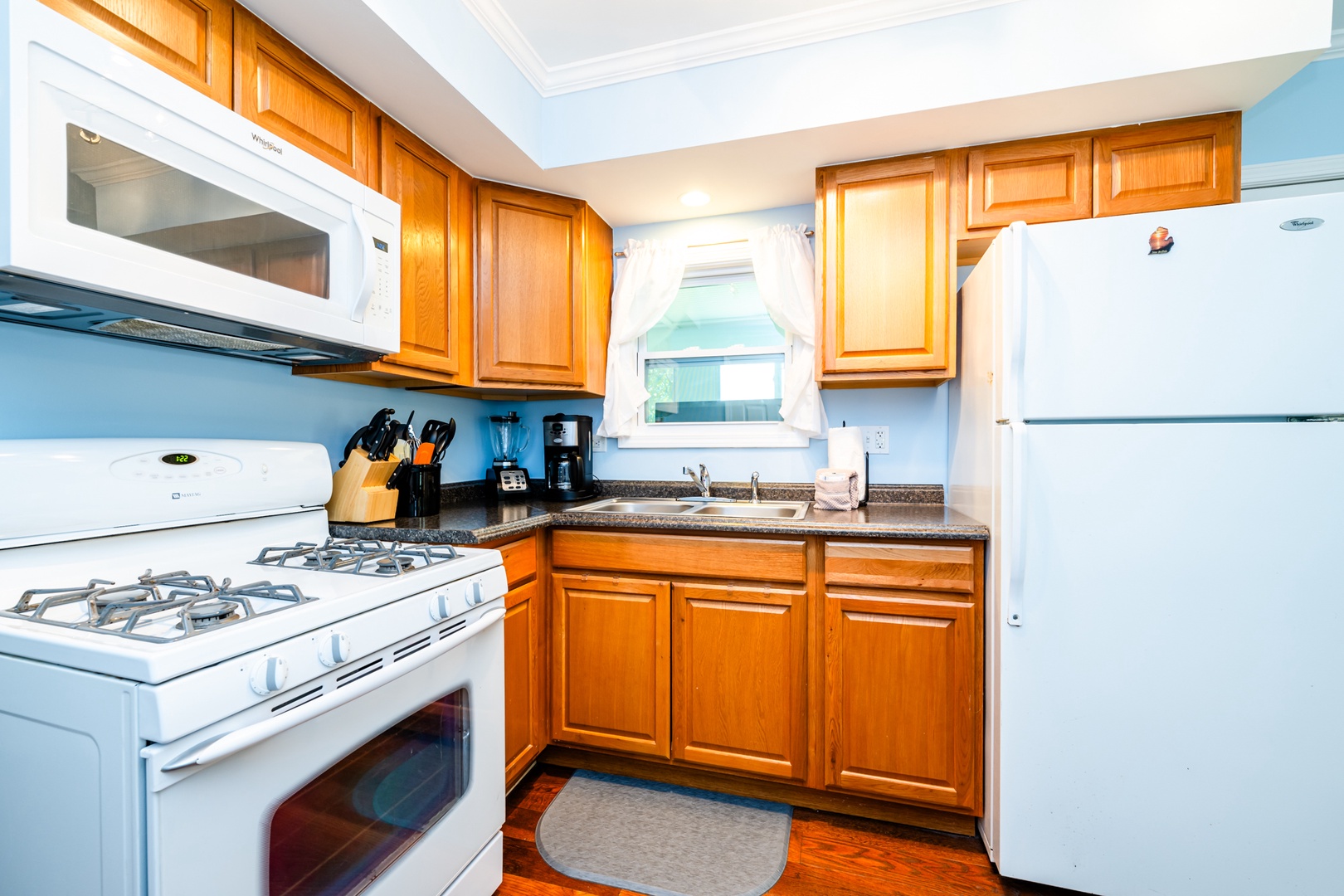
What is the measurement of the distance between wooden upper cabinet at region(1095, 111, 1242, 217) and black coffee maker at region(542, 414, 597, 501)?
1.98m

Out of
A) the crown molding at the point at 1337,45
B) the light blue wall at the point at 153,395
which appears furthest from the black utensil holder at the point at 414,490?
the crown molding at the point at 1337,45

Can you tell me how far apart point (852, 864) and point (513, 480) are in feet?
6.01

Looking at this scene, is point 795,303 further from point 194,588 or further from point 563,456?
point 194,588

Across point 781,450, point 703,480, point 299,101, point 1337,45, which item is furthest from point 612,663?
point 1337,45

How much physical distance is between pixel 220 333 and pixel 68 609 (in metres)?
0.60

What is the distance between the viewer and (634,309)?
2.59m

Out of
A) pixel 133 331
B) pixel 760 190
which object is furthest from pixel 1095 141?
pixel 133 331

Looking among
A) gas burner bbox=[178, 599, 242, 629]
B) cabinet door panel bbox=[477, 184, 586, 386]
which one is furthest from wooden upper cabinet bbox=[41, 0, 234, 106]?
gas burner bbox=[178, 599, 242, 629]

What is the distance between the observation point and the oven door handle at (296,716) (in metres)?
0.76

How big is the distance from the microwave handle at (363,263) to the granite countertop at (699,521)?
622 mm

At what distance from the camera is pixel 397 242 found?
1.54 m

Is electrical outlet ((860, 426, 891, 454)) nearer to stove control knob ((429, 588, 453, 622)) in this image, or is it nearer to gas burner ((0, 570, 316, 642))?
stove control knob ((429, 588, 453, 622))

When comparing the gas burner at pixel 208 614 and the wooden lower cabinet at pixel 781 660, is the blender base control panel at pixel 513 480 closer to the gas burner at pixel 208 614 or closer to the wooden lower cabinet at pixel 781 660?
the wooden lower cabinet at pixel 781 660

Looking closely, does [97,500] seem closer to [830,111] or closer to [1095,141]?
[830,111]
